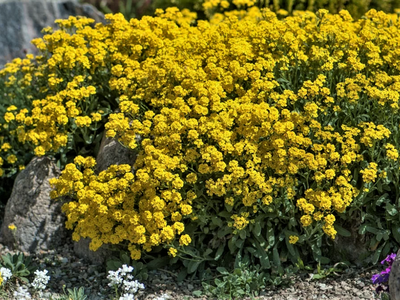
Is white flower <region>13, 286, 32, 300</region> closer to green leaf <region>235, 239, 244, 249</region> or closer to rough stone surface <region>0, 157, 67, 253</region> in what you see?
rough stone surface <region>0, 157, 67, 253</region>

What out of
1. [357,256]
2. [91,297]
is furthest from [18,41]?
[357,256]

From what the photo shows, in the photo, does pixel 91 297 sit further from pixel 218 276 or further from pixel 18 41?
pixel 18 41

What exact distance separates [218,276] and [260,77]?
1.35 meters

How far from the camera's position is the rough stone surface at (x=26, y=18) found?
7.90 meters

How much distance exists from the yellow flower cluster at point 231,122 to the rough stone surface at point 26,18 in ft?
11.1

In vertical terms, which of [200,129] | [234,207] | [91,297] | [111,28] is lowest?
[91,297]

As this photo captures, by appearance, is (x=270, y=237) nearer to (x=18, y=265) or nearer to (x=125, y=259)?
(x=125, y=259)

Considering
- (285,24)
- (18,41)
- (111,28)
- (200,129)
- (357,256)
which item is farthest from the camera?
(18,41)

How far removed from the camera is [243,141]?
400cm

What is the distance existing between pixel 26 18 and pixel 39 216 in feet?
13.2

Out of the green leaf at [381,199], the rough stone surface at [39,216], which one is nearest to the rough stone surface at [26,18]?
the rough stone surface at [39,216]

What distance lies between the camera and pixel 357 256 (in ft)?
14.0

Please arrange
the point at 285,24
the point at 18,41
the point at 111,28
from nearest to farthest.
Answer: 1. the point at 285,24
2. the point at 111,28
3. the point at 18,41

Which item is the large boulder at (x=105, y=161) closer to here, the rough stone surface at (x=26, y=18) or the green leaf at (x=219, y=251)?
the green leaf at (x=219, y=251)
